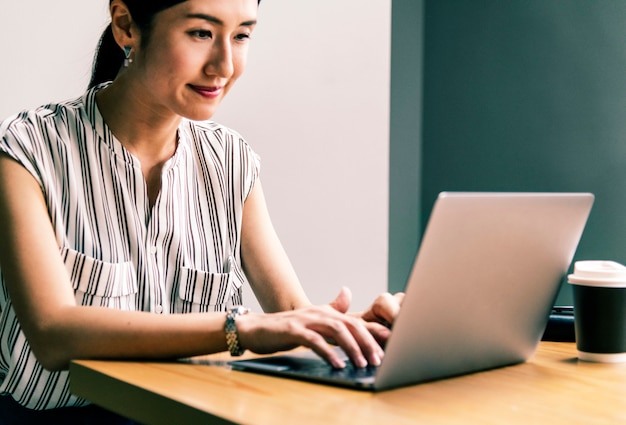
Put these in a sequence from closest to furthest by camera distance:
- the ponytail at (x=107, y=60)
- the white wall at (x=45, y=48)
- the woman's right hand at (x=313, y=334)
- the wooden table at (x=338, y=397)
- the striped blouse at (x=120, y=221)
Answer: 1. the wooden table at (x=338, y=397)
2. the woman's right hand at (x=313, y=334)
3. the striped blouse at (x=120, y=221)
4. the ponytail at (x=107, y=60)
5. the white wall at (x=45, y=48)

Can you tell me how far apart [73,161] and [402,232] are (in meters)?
1.78

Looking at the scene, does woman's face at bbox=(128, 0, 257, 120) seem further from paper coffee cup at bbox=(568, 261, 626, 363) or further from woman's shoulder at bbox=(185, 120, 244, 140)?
paper coffee cup at bbox=(568, 261, 626, 363)

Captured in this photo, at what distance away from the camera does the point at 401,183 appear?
9.69ft

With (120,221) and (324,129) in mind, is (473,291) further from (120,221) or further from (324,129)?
(324,129)

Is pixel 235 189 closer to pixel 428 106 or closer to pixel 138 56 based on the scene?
pixel 138 56

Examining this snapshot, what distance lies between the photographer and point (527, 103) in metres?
2.78

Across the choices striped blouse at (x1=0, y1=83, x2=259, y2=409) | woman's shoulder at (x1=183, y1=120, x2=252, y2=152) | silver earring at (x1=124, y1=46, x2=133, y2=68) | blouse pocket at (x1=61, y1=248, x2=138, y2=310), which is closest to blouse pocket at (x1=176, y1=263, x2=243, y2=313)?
striped blouse at (x1=0, y1=83, x2=259, y2=409)

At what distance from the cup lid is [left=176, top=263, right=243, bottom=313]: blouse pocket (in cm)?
68

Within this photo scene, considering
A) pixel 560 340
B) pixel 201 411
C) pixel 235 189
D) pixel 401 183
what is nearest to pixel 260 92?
pixel 401 183

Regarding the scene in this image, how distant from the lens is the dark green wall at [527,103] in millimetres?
2613

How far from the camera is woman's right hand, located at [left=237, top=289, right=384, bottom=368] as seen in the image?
3.02 feet

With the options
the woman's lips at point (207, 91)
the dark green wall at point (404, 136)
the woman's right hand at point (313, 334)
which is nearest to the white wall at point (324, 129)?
the dark green wall at point (404, 136)

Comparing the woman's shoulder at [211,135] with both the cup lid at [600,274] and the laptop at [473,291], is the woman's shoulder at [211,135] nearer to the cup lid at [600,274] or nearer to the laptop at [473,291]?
the laptop at [473,291]

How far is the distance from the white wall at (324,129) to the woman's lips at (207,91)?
3.30 feet
